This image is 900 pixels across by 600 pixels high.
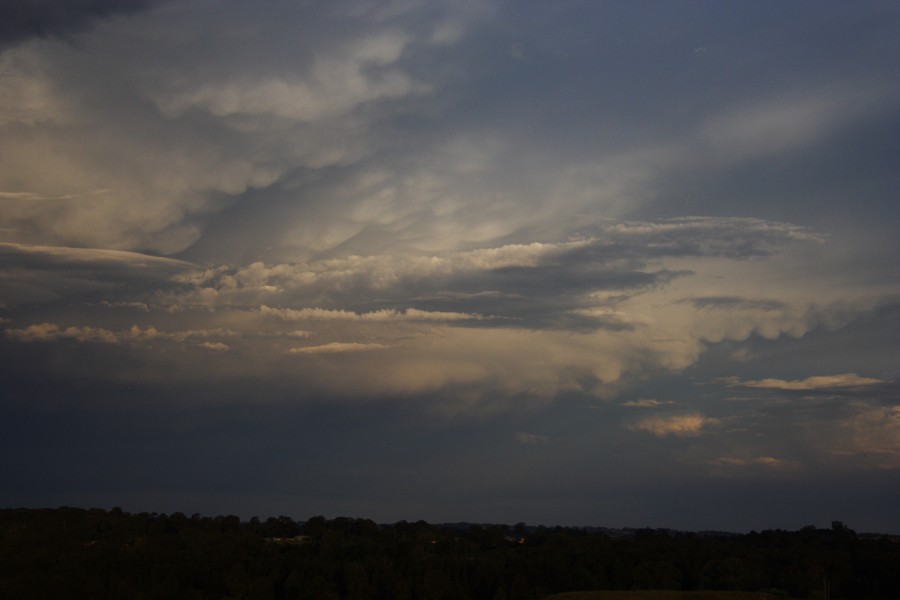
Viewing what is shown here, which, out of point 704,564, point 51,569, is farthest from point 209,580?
point 704,564

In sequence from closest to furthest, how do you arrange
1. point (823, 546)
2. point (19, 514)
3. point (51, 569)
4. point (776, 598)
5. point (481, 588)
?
point (776, 598), point (51, 569), point (481, 588), point (823, 546), point (19, 514)

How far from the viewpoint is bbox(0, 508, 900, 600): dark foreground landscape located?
11475 cm

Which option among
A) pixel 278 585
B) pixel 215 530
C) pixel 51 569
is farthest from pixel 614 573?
pixel 215 530

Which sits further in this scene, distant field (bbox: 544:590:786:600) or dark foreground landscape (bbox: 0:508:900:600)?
dark foreground landscape (bbox: 0:508:900:600)

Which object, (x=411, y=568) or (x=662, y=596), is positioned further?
(x=411, y=568)

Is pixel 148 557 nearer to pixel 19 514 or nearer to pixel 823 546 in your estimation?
pixel 19 514

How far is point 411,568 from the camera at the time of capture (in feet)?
431

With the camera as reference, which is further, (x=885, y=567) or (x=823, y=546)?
(x=823, y=546)

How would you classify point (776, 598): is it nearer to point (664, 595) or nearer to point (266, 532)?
point (664, 595)

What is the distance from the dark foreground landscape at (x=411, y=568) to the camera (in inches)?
4518

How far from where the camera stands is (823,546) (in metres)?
160

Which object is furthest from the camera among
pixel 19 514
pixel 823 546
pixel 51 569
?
pixel 19 514

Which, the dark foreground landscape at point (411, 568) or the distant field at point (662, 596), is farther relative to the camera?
the dark foreground landscape at point (411, 568)

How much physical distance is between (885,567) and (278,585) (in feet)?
269
